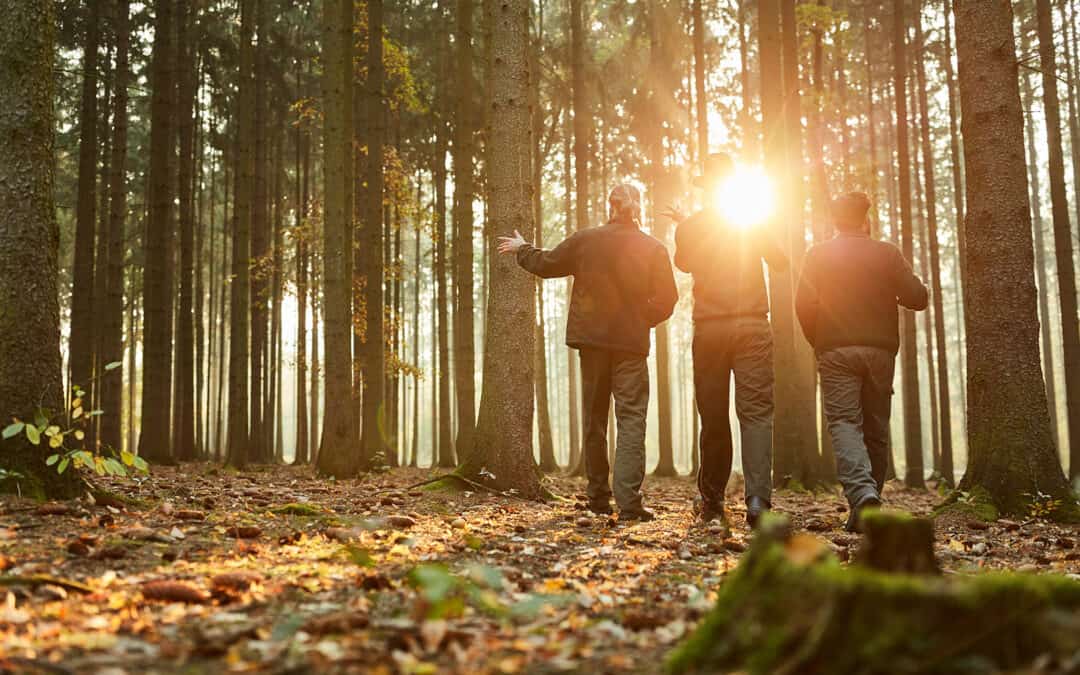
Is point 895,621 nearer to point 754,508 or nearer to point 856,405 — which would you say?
point 754,508

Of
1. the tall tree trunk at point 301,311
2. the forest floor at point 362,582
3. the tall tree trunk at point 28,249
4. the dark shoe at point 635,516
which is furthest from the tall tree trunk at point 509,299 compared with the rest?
the tall tree trunk at point 301,311

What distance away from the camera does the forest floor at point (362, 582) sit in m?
2.26

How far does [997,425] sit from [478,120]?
47.9 ft

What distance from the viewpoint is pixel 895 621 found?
1708mm

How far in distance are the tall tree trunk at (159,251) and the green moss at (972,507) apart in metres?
11.5

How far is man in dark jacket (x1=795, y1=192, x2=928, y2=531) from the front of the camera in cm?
556

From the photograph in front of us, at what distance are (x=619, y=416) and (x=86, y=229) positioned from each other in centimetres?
1248

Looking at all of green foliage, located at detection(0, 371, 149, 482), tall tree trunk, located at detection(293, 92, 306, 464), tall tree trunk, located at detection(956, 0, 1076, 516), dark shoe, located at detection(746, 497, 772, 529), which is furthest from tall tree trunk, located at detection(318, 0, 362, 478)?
tall tree trunk, located at detection(293, 92, 306, 464)

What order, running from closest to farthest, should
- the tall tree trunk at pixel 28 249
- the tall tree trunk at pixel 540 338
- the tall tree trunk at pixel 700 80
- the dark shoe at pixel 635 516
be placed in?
the tall tree trunk at pixel 28 249 → the dark shoe at pixel 635 516 → the tall tree trunk at pixel 700 80 → the tall tree trunk at pixel 540 338

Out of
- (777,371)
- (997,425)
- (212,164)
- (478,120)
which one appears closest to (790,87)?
(777,371)

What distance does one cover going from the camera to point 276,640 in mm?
2379

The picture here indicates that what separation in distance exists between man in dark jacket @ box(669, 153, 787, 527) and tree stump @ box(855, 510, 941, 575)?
11.3ft

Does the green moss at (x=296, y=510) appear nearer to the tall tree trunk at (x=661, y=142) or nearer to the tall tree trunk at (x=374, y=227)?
the tall tree trunk at (x=374, y=227)

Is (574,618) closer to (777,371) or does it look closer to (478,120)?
(777,371)
